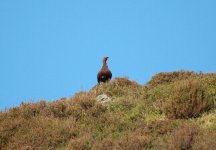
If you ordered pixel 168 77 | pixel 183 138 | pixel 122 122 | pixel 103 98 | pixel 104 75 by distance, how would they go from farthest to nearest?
pixel 104 75, pixel 168 77, pixel 103 98, pixel 122 122, pixel 183 138

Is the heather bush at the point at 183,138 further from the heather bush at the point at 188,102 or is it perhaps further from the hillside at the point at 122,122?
the heather bush at the point at 188,102

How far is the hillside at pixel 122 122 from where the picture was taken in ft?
31.7

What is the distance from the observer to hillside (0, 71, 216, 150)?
9656 mm

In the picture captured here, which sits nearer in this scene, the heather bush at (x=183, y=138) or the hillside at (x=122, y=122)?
the heather bush at (x=183, y=138)

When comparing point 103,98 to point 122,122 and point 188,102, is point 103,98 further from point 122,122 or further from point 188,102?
point 188,102

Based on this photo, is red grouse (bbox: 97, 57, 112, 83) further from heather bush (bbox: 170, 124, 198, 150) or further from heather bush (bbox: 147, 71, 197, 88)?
heather bush (bbox: 170, 124, 198, 150)

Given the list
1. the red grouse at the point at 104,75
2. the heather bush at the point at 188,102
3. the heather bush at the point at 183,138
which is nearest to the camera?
the heather bush at the point at 183,138

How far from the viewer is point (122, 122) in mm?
11438

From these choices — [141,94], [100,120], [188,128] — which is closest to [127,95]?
[141,94]

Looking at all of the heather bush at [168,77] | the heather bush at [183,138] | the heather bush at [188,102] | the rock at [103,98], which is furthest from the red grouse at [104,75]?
the heather bush at [183,138]

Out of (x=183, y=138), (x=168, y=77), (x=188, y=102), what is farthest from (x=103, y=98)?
(x=183, y=138)

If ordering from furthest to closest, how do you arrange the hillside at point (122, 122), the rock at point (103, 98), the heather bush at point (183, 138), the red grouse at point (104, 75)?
the red grouse at point (104, 75) < the rock at point (103, 98) < the hillside at point (122, 122) < the heather bush at point (183, 138)

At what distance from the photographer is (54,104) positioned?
13.3 metres

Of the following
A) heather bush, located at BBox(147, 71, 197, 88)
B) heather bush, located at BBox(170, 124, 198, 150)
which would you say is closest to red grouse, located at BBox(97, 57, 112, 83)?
heather bush, located at BBox(147, 71, 197, 88)
